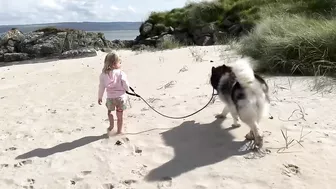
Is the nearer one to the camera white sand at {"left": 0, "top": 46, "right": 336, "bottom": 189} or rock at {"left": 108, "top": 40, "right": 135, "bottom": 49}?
white sand at {"left": 0, "top": 46, "right": 336, "bottom": 189}

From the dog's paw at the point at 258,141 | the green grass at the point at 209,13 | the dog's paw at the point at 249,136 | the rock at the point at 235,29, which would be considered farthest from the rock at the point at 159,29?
the dog's paw at the point at 258,141

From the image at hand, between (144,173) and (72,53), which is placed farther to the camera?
(72,53)

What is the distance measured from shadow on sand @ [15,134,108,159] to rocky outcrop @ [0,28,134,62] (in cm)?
1416

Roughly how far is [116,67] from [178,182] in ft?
7.07

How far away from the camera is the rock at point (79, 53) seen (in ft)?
62.9

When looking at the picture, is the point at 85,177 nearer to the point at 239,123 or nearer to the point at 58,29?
the point at 239,123

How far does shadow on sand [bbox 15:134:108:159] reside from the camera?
5.29 m

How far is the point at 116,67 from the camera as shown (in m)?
5.68

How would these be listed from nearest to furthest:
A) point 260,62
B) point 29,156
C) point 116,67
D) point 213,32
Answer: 1. point 29,156
2. point 116,67
3. point 260,62
4. point 213,32

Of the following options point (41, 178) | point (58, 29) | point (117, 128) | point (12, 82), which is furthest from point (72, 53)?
point (41, 178)

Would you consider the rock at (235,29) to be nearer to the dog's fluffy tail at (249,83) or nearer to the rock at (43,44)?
the rock at (43,44)

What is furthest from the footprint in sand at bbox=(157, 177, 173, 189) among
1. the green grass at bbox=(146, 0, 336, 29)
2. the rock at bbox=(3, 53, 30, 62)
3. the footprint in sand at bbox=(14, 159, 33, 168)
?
the rock at bbox=(3, 53, 30, 62)

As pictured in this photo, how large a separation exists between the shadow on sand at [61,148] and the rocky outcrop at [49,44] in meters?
14.2

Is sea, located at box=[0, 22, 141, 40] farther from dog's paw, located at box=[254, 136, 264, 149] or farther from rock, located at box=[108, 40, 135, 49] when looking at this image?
dog's paw, located at box=[254, 136, 264, 149]
